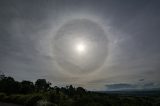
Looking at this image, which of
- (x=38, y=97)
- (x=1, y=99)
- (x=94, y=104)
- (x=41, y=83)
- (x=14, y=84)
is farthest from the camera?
(x=41, y=83)

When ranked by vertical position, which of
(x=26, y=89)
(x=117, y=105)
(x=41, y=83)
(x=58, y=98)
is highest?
(x=41, y=83)

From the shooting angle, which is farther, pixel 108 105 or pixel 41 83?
pixel 41 83

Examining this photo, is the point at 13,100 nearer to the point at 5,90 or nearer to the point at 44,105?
the point at 44,105

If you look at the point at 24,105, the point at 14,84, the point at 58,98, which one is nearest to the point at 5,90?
the point at 14,84

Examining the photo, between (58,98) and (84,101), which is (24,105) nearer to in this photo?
(58,98)

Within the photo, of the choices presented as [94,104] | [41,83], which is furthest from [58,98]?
[41,83]

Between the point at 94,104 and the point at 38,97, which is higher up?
the point at 38,97

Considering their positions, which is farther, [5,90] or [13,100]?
[5,90]

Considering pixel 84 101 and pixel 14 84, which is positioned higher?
pixel 14 84

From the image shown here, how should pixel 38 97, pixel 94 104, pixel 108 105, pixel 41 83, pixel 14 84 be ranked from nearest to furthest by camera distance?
pixel 94 104 → pixel 108 105 → pixel 38 97 → pixel 14 84 → pixel 41 83
